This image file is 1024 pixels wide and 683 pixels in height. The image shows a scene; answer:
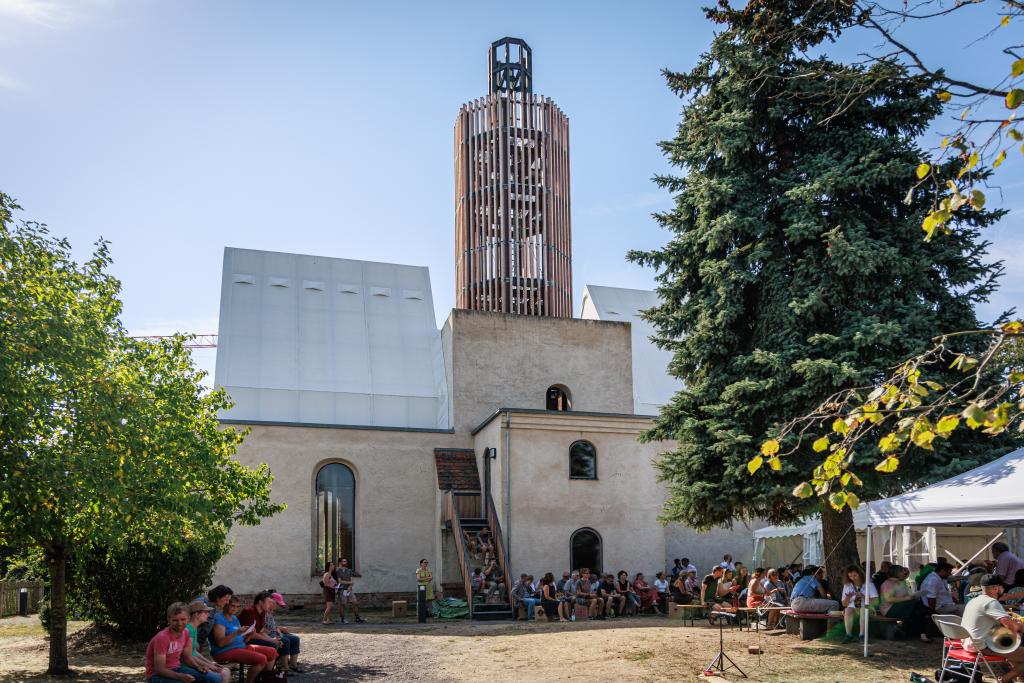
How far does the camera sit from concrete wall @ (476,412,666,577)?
24344 mm

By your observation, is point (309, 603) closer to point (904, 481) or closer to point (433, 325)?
point (433, 325)

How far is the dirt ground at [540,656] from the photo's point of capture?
12.5 metres

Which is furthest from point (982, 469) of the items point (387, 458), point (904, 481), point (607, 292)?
point (607, 292)

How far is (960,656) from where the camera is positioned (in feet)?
34.6

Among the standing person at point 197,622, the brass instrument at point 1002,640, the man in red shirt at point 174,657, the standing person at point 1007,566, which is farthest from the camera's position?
the standing person at point 1007,566

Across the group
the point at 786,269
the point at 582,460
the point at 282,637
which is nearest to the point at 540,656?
the point at 282,637

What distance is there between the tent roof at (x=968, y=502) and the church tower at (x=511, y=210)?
42.9 m

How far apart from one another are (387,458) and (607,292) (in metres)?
12.7

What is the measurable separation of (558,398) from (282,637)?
18142mm

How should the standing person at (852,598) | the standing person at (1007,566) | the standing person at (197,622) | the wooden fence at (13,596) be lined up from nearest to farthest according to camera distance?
the standing person at (197,622)
the standing person at (1007,566)
the standing person at (852,598)
the wooden fence at (13,596)

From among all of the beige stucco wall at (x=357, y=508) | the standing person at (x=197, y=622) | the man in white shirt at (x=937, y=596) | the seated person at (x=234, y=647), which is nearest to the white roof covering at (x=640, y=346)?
the beige stucco wall at (x=357, y=508)

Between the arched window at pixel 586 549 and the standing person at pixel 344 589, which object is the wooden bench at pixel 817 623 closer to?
the arched window at pixel 586 549

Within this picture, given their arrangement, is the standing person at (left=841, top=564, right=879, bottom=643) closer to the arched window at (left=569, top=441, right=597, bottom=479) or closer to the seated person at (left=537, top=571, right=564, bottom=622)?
the seated person at (left=537, top=571, right=564, bottom=622)

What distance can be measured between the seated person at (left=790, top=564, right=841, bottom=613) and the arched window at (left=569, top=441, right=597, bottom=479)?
9763mm
